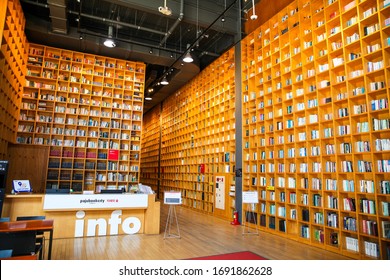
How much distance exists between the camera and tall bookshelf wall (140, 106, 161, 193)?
47.4ft

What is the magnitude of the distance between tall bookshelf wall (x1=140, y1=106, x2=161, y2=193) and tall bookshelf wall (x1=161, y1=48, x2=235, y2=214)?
1338mm

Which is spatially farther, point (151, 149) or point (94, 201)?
point (151, 149)

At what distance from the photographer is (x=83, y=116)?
8.77 metres

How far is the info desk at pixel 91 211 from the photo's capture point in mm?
5238

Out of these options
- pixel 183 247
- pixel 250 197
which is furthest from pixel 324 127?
pixel 183 247

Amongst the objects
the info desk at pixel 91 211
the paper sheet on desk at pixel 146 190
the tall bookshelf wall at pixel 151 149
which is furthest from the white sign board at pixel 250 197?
the tall bookshelf wall at pixel 151 149

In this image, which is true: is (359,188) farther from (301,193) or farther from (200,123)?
(200,123)

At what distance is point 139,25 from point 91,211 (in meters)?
6.28

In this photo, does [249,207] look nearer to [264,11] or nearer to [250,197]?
[250,197]

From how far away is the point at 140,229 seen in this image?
234 inches

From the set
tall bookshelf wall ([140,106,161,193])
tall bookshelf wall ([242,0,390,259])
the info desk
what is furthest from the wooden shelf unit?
tall bookshelf wall ([140,106,161,193])

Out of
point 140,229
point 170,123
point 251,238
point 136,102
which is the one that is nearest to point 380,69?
point 251,238

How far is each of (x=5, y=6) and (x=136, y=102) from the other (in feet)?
15.3

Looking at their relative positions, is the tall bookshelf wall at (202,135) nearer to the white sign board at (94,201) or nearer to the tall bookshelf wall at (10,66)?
the white sign board at (94,201)
